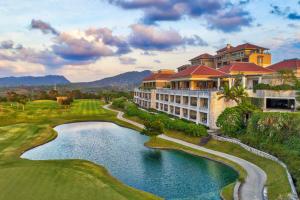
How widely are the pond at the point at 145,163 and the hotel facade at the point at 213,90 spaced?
12272 mm

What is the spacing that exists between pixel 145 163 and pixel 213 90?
20.8 metres

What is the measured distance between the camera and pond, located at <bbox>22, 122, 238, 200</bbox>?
2958 cm

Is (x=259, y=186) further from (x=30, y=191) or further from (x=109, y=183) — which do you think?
(x=30, y=191)

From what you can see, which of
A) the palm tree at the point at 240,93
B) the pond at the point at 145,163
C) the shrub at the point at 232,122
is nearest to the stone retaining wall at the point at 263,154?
the shrub at the point at 232,122

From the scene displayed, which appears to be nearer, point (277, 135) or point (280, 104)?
point (277, 135)

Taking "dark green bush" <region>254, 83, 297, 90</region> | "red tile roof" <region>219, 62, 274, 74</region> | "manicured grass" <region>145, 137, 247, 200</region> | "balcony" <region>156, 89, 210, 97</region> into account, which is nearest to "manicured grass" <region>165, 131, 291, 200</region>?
"manicured grass" <region>145, 137, 247, 200</region>

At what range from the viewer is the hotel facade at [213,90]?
48625 millimetres

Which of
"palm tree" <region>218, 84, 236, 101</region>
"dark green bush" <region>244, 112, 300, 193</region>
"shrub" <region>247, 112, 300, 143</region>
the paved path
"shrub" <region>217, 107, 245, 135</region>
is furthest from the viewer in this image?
"palm tree" <region>218, 84, 236, 101</region>

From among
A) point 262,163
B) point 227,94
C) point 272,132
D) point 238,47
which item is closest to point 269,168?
point 262,163

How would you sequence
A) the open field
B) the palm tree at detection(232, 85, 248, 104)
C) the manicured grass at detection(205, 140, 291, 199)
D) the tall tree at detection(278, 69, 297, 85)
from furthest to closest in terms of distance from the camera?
the palm tree at detection(232, 85, 248, 104)
the tall tree at detection(278, 69, 297, 85)
the open field
the manicured grass at detection(205, 140, 291, 199)

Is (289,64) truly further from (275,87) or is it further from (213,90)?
(213,90)

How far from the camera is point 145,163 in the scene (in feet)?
126

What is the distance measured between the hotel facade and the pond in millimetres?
12272

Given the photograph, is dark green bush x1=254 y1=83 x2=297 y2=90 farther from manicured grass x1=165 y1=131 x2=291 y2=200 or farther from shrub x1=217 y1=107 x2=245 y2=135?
manicured grass x1=165 y1=131 x2=291 y2=200
